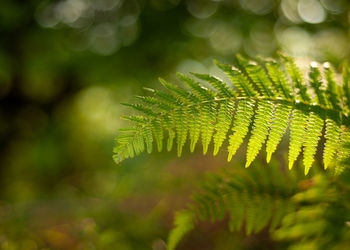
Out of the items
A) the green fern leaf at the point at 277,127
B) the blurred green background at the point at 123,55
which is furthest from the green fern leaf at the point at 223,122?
the blurred green background at the point at 123,55

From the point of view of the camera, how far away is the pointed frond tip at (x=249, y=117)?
0.87 metres

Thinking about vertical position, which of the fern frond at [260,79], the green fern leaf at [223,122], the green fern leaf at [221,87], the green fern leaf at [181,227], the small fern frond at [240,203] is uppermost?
the fern frond at [260,79]

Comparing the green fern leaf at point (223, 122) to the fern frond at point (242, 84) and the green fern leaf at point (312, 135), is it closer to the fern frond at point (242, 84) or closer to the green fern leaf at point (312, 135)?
the fern frond at point (242, 84)

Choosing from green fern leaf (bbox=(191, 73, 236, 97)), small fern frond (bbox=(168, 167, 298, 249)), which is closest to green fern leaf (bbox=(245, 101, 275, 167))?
green fern leaf (bbox=(191, 73, 236, 97))

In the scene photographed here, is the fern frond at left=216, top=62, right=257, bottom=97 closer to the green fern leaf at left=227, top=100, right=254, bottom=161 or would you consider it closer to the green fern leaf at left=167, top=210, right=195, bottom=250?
the green fern leaf at left=227, top=100, right=254, bottom=161

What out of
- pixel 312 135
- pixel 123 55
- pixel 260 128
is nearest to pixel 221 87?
pixel 260 128

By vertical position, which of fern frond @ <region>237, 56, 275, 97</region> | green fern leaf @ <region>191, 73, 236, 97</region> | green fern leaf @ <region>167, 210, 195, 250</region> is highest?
fern frond @ <region>237, 56, 275, 97</region>

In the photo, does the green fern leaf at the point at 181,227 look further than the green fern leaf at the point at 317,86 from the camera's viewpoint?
Yes

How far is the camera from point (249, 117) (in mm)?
924

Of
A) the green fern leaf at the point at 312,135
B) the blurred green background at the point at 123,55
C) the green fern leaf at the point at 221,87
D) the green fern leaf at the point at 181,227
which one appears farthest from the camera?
the blurred green background at the point at 123,55

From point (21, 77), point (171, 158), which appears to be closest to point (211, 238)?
point (171, 158)

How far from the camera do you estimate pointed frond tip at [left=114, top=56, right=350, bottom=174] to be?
34.3 inches

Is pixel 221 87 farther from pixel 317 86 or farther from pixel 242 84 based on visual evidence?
pixel 317 86

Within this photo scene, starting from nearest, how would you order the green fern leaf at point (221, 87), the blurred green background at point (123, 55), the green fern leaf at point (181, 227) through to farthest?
1. the green fern leaf at point (221, 87)
2. the green fern leaf at point (181, 227)
3. the blurred green background at point (123, 55)
